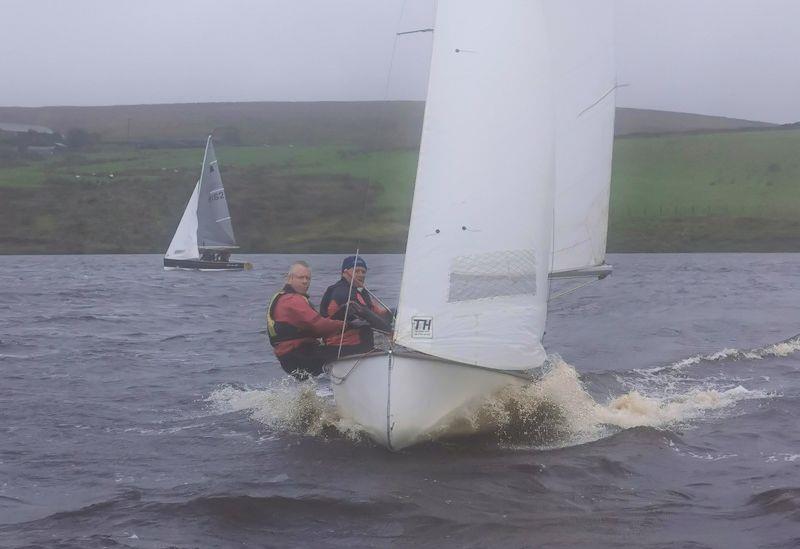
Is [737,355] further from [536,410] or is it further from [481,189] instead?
[481,189]

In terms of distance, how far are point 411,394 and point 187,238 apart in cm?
3789

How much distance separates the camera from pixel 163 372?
566 inches

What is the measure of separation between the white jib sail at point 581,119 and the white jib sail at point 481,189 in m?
1.71

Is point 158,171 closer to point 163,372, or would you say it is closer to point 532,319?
point 163,372

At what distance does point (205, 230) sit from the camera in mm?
46469

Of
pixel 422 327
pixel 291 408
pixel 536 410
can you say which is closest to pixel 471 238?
pixel 422 327

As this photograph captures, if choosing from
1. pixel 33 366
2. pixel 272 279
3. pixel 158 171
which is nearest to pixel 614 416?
pixel 33 366

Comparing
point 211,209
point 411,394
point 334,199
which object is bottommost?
point 411,394

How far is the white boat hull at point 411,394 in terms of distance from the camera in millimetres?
8758

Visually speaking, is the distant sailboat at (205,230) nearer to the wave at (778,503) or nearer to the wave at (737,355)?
the wave at (737,355)

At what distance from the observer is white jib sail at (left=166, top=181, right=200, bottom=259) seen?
45.1m

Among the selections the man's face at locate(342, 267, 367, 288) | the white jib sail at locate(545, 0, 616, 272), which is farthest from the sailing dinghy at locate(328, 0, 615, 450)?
the white jib sail at locate(545, 0, 616, 272)

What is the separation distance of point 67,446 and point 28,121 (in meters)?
96.2

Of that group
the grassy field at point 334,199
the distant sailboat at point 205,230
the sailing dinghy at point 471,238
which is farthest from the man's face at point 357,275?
the grassy field at point 334,199
